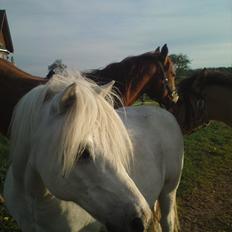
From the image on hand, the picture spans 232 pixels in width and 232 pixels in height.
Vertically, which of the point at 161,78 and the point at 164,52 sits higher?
the point at 164,52

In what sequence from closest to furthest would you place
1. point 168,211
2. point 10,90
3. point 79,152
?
point 79,152
point 168,211
point 10,90

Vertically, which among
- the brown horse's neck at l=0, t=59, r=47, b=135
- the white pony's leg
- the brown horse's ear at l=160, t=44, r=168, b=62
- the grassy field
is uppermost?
the brown horse's ear at l=160, t=44, r=168, b=62

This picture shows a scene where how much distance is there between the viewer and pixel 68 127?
1904 mm

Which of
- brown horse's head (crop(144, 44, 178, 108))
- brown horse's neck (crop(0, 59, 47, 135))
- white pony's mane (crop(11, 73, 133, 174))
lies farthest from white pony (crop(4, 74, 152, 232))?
brown horse's head (crop(144, 44, 178, 108))

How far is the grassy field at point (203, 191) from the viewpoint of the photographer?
4477 mm

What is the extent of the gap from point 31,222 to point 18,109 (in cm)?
83

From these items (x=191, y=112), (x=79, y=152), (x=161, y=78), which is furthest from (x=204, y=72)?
(x=79, y=152)

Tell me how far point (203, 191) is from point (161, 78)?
2.10 metres

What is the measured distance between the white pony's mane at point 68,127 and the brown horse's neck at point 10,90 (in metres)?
1.72

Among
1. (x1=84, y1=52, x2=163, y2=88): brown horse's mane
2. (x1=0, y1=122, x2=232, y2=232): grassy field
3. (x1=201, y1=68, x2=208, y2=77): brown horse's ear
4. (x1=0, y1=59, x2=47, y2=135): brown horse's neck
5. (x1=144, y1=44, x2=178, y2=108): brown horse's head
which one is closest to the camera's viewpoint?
(x1=0, y1=59, x2=47, y2=135): brown horse's neck

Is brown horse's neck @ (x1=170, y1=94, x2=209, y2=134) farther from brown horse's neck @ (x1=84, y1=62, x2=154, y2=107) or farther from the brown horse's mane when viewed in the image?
the brown horse's mane

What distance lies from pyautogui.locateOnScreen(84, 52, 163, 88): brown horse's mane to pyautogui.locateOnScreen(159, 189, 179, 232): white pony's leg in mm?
Answer: 1963

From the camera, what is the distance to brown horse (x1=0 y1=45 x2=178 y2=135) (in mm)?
3980

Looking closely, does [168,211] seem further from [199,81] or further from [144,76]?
[144,76]
